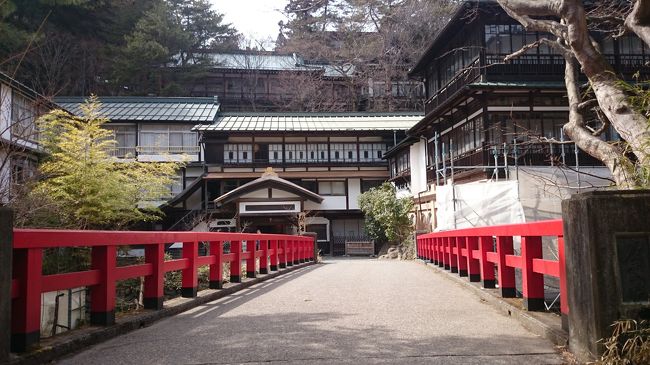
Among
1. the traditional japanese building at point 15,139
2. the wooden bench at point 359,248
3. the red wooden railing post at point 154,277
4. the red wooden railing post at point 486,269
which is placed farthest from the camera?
the wooden bench at point 359,248

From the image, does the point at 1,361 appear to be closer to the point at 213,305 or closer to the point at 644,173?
the point at 213,305

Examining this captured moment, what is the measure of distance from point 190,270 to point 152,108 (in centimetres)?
3140

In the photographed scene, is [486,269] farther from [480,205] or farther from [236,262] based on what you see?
[480,205]

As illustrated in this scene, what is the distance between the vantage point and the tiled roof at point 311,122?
115 ft

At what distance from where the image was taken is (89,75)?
131ft

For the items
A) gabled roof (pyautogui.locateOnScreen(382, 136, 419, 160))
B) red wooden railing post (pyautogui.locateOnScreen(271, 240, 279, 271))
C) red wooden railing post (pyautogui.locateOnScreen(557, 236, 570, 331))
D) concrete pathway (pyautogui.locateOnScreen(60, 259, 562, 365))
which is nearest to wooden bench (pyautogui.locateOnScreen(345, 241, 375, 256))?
gabled roof (pyautogui.locateOnScreen(382, 136, 419, 160))

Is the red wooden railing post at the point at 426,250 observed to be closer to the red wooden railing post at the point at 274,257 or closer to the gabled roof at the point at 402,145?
the red wooden railing post at the point at 274,257

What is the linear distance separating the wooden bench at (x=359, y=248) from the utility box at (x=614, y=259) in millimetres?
28992

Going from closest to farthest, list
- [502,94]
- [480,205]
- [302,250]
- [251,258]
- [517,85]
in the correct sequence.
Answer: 1. [251,258]
2. [480,205]
3. [302,250]
4. [517,85]
5. [502,94]

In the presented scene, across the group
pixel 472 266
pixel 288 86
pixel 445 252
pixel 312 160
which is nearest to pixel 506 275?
pixel 472 266

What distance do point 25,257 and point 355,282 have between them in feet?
24.3

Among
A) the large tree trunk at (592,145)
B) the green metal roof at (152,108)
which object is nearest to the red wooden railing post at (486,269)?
the large tree trunk at (592,145)

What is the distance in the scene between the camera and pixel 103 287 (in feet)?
16.2

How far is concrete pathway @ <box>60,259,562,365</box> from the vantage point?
4043 millimetres
